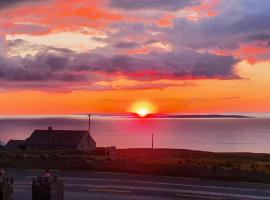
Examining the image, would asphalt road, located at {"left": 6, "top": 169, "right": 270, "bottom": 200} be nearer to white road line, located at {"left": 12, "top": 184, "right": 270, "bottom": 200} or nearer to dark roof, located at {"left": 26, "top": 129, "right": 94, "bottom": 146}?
white road line, located at {"left": 12, "top": 184, "right": 270, "bottom": 200}

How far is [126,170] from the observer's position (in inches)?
1497

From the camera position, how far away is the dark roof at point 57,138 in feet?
308

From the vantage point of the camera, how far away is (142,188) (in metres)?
31.1

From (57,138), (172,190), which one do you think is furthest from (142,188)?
(57,138)

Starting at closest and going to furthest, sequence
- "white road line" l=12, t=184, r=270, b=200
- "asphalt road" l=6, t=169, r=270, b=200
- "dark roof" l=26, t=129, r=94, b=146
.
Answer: "white road line" l=12, t=184, r=270, b=200 < "asphalt road" l=6, t=169, r=270, b=200 < "dark roof" l=26, t=129, r=94, b=146

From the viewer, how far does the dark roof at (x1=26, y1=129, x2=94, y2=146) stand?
94.0 m

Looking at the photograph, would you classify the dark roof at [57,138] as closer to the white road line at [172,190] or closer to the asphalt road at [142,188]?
the asphalt road at [142,188]

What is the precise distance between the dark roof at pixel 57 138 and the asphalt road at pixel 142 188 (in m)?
57.4

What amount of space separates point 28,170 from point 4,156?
8.81 metres

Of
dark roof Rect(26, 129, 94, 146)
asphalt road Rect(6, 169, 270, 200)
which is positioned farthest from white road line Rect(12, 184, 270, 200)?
dark roof Rect(26, 129, 94, 146)

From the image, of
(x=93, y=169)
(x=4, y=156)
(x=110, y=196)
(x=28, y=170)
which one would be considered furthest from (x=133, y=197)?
(x=4, y=156)

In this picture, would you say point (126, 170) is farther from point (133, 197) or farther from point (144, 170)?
point (133, 197)

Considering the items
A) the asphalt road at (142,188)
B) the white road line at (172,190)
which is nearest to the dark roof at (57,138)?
the asphalt road at (142,188)

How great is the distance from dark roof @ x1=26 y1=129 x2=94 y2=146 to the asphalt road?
A: 57.4 metres
